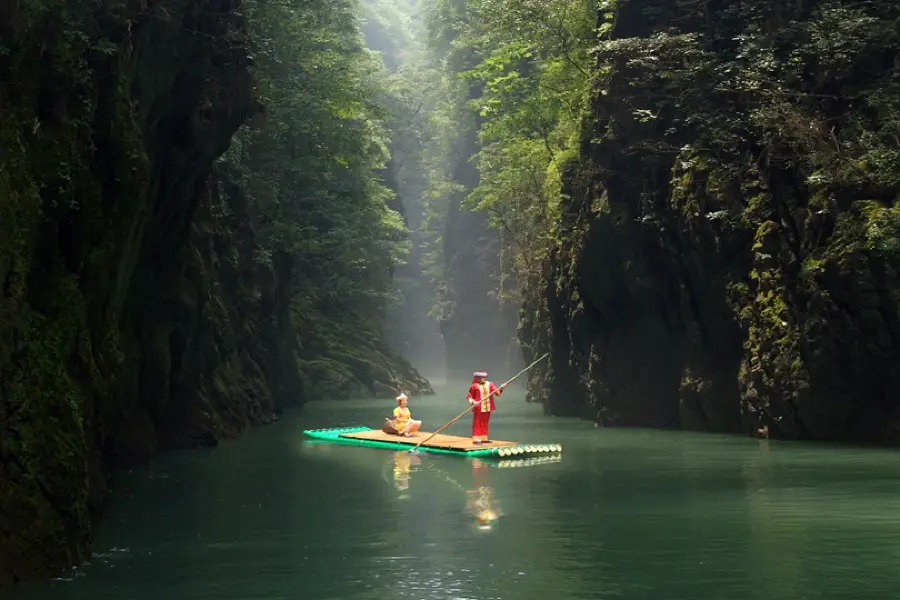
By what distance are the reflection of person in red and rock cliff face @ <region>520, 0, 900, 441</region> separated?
325 inches

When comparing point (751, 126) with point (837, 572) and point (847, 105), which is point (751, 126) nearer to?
point (847, 105)

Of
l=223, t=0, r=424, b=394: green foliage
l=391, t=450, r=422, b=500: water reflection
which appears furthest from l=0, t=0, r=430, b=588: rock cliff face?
l=223, t=0, r=424, b=394: green foliage

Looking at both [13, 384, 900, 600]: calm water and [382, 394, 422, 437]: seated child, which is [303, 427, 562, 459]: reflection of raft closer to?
[382, 394, 422, 437]: seated child

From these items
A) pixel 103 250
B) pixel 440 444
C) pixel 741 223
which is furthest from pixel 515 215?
pixel 103 250

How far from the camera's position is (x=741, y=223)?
25359mm

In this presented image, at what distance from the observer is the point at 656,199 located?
28766mm

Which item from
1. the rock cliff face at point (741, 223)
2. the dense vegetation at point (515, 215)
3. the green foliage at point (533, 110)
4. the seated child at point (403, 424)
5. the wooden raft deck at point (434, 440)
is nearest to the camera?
the dense vegetation at point (515, 215)

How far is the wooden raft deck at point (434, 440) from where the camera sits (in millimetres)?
22188

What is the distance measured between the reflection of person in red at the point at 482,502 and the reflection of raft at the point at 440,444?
214cm

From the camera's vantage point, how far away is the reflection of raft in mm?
21547

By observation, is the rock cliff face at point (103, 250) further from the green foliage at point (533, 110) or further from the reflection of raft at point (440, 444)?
the green foliage at point (533, 110)

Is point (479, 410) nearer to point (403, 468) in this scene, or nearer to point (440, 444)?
point (440, 444)

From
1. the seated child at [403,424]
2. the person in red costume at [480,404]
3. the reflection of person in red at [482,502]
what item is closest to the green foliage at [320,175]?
the seated child at [403,424]

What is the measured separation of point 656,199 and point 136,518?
59.4 ft
